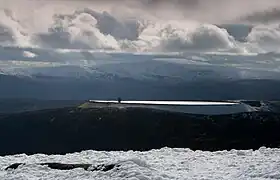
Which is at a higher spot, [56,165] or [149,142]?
[56,165]

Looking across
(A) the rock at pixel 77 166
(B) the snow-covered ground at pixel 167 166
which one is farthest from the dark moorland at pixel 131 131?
(A) the rock at pixel 77 166

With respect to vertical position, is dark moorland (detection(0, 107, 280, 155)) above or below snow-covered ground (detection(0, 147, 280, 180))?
below

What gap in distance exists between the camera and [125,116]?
13962cm

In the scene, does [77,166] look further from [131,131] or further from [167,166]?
[131,131]

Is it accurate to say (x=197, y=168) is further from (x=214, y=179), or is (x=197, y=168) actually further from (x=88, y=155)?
(x=88, y=155)

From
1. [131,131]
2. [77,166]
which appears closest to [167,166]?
[77,166]

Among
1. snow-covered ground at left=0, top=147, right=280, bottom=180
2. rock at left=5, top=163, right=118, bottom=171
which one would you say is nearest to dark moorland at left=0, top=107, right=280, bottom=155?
snow-covered ground at left=0, top=147, right=280, bottom=180

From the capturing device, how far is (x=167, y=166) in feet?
62.2

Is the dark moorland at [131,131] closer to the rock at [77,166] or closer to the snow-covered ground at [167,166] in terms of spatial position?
the snow-covered ground at [167,166]

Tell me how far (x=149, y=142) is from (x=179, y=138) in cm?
798

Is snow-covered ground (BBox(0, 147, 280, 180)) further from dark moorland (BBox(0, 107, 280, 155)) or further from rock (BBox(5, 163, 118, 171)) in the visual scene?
dark moorland (BBox(0, 107, 280, 155))

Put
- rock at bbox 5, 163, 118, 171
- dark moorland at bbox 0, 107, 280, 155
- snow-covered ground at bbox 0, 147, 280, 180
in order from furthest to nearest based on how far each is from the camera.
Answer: dark moorland at bbox 0, 107, 280, 155
rock at bbox 5, 163, 118, 171
snow-covered ground at bbox 0, 147, 280, 180

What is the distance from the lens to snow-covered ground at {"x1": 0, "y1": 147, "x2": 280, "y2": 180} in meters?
16.4

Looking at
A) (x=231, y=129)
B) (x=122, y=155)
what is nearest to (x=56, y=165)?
(x=122, y=155)
